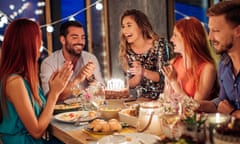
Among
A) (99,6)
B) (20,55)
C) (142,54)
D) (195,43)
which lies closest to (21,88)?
(20,55)

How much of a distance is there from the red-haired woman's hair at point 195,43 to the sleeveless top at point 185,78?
0.12ft

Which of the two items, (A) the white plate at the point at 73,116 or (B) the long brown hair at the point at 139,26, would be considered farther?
(B) the long brown hair at the point at 139,26

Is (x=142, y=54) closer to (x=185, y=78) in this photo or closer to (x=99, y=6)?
(x=185, y=78)

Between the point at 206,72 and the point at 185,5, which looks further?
the point at 185,5

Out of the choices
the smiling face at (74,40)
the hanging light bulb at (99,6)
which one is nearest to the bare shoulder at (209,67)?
the smiling face at (74,40)

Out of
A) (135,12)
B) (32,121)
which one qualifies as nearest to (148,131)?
(32,121)

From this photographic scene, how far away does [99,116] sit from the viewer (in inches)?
88.0

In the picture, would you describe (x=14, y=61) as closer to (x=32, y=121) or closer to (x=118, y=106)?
(x=32, y=121)

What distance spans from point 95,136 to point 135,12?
2.05 m

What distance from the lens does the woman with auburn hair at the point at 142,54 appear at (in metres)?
3.38

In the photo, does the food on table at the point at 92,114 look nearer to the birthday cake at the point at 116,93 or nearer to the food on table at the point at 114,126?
the birthday cake at the point at 116,93

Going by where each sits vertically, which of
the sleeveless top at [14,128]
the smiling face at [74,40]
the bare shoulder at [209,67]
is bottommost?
the sleeveless top at [14,128]

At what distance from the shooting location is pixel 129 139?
1.66 m

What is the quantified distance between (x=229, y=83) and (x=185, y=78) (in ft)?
1.61
